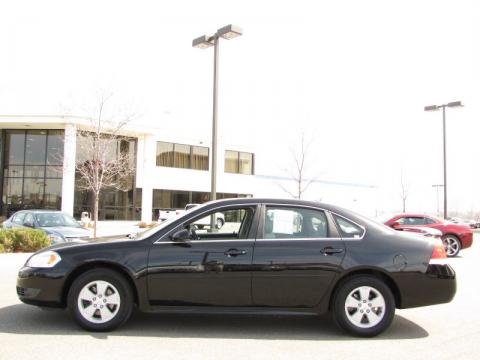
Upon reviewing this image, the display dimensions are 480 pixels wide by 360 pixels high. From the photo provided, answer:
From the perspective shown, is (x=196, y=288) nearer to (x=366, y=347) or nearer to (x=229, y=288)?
(x=229, y=288)

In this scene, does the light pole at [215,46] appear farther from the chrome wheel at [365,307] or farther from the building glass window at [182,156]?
the building glass window at [182,156]

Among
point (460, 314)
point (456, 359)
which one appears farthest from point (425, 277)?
point (460, 314)

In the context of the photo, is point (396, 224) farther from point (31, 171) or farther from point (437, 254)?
point (31, 171)

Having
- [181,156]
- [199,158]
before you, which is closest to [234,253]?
[181,156]

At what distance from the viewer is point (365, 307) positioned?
573cm

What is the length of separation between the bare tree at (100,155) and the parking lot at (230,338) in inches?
453

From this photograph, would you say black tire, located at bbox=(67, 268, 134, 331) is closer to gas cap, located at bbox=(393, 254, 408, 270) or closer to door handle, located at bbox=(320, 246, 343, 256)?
door handle, located at bbox=(320, 246, 343, 256)

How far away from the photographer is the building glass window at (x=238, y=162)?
138ft

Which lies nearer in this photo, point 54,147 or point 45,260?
point 45,260

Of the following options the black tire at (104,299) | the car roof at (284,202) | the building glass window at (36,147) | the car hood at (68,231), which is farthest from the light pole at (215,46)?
the building glass window at (36,147)

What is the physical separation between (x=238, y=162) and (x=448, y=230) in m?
28.1

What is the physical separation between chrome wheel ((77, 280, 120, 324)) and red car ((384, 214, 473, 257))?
38.1 ft

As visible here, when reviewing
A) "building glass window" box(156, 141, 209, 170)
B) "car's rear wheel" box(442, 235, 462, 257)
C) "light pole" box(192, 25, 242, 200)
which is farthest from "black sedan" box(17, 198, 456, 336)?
"building glass window" box(156, 141, 209, 170)

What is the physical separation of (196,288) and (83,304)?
127 centimetres
